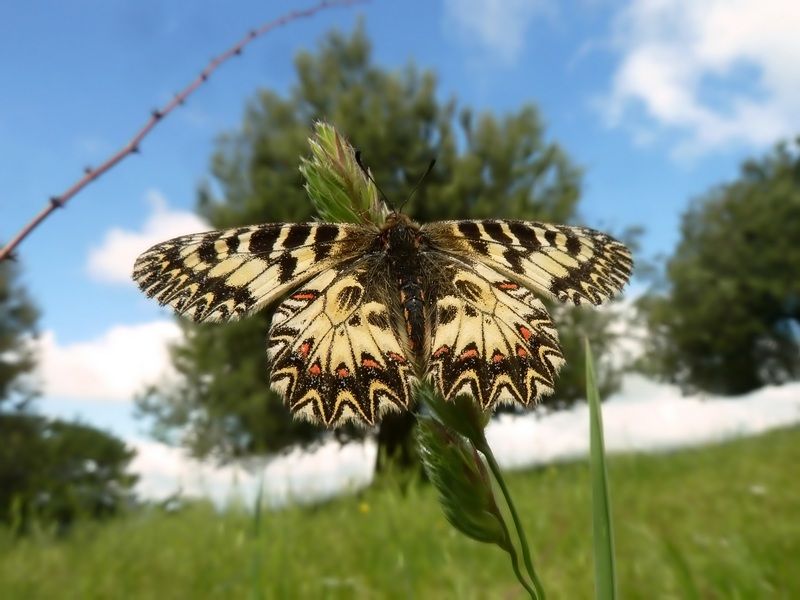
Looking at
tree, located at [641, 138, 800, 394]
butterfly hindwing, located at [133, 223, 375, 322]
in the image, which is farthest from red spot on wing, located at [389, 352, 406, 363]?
tree, located at [641, 138, 800, 394]

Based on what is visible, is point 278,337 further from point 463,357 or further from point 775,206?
point 775,206

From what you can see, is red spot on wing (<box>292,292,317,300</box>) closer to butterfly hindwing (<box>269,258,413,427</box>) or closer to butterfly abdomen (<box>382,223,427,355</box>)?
butterfly hindwing (<box>269,258,413,427</box>)

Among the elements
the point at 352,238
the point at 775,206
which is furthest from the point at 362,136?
the point at 775,206

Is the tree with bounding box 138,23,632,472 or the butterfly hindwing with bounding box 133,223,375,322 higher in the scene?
the tree with bounding box 138,23,632,472

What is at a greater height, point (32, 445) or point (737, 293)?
point (737, 293)

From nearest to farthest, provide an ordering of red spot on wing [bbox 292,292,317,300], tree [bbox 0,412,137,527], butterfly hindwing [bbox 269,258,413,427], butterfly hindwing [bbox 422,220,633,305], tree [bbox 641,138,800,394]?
butterfly hindwing [bbox 269,258,413,427] < butterfly hindwing [bbox 422,220,633,305] < red spot on wing [bbox 292,292,317,300] < tree [bbox 0,412,137,527] < tree [bbox 641,138,800,394]

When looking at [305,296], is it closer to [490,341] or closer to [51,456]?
[490,341]

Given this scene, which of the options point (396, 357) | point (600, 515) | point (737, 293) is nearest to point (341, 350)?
point (396, 357)
